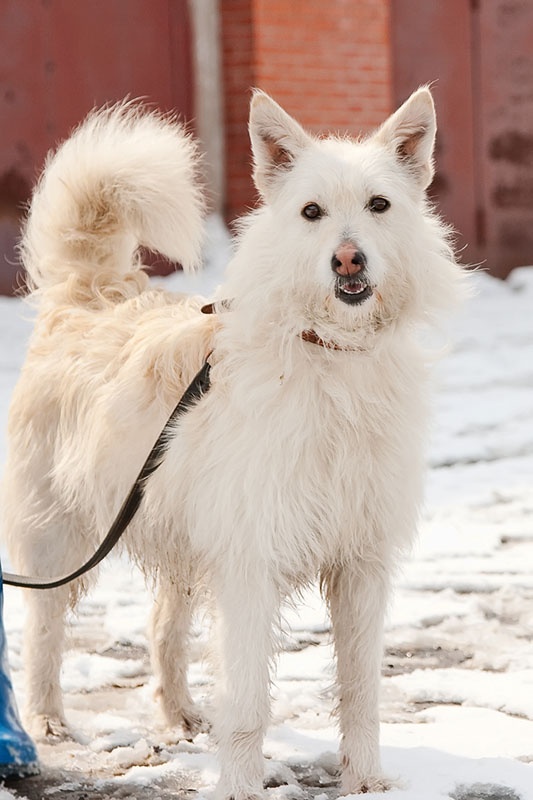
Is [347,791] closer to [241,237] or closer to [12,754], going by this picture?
[12,754]

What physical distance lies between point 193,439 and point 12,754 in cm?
95

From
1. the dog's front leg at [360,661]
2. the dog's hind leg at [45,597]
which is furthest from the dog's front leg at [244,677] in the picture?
the dog's hind leg at [45,597]

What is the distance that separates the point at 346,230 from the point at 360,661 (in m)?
1.18

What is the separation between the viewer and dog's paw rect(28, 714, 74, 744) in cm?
373

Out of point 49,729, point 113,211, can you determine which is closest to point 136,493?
point 49,729

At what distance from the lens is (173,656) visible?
13.0 ft

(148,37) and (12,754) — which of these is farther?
(148,37)

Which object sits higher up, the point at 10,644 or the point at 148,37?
the point at 148,37

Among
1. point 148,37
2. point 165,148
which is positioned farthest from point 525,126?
point 165,148

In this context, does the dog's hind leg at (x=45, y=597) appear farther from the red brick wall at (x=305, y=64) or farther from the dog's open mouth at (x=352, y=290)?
the red brick wall at (x=305, y=64)

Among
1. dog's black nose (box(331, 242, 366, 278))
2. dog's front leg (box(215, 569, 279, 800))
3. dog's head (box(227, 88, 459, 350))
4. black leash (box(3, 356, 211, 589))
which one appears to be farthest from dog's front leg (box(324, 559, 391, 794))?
dog's black nose (box(331, 242, 366, 278))

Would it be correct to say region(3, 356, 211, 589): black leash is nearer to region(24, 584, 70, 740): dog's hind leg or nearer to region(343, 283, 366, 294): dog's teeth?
region(24, 584, 70, 740): dog's hind leg

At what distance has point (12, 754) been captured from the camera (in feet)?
10.5

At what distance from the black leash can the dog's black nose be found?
1.73 feet
